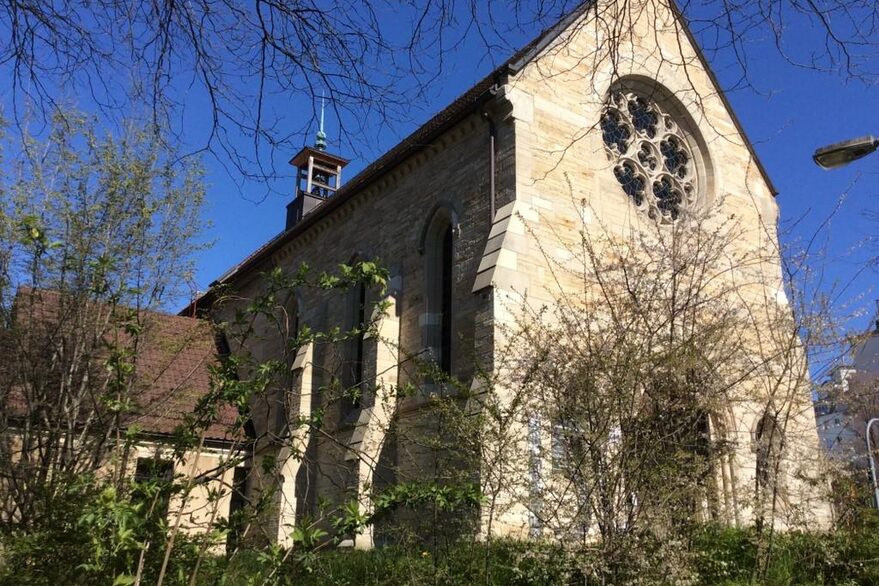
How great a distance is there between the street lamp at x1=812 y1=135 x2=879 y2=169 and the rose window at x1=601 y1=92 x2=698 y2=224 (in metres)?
8.07

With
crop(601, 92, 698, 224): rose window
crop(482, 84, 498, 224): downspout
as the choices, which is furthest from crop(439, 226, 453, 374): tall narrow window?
crop(601, 92, 698, 224): rose window

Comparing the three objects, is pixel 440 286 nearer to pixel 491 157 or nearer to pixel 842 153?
pixel 491 157

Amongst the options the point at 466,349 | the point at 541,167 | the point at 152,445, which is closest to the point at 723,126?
the point at 541,167

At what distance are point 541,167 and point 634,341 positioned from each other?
621 centimetres

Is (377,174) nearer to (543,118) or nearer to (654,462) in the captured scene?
(543,118)

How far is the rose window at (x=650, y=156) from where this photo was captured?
15555 millimetres

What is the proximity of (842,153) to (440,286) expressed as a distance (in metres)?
8.74

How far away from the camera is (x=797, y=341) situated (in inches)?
372

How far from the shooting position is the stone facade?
485 inches

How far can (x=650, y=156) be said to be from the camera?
1622 cm

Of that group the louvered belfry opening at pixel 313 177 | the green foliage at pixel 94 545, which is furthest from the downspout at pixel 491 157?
the louvered belfry opening at pixel 313 177

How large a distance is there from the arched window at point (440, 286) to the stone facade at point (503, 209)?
2.8 inches

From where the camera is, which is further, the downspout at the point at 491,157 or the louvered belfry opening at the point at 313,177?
the louvered belfry opening at the point at 313,177

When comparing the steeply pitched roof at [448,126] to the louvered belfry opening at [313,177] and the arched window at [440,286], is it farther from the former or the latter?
the louvered belfry opening at [313,177]
